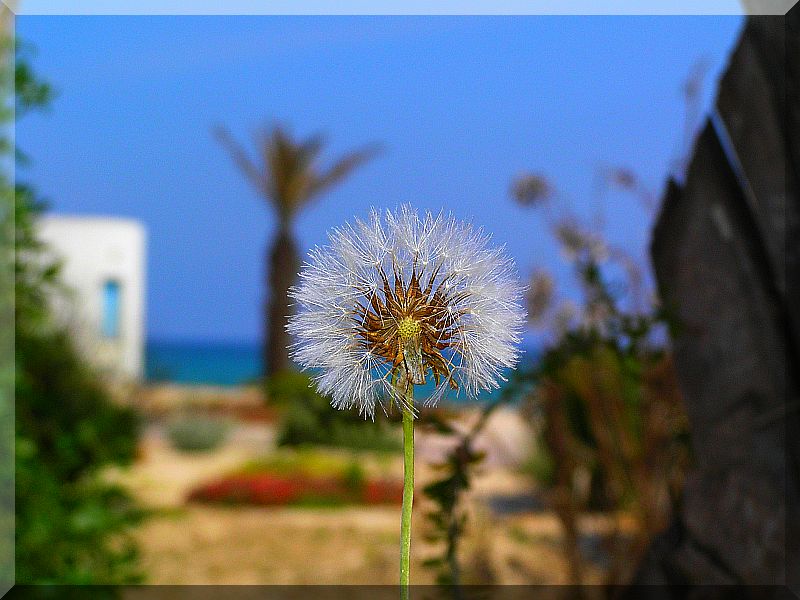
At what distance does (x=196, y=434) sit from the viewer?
9.72m

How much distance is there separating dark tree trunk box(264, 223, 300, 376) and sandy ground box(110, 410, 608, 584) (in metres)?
4.99

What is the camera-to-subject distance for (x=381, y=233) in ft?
1.38

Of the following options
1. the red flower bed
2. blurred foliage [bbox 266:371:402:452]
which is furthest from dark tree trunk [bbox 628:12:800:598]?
the red flower bed

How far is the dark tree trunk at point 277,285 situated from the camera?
12438 millimetres

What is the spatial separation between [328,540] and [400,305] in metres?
5.30

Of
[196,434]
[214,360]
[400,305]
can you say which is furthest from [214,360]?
[400,305]

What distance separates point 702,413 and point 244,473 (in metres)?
6.67


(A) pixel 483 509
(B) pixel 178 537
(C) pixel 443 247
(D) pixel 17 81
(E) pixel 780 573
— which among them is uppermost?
(D) pixel 17 81

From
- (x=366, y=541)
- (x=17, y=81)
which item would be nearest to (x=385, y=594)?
(x=366, y=541)

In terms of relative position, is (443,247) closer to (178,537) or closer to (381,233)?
(381,233)

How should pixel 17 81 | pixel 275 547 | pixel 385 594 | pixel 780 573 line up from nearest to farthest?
pixel 780 573, pixel 17 81, pixel 385 594, pixel 275 547

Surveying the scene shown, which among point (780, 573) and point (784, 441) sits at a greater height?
point (784, 441)

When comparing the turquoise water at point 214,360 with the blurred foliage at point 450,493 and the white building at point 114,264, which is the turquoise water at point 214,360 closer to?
the white building at point 114,264

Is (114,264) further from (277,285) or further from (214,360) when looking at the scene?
(214,360)
